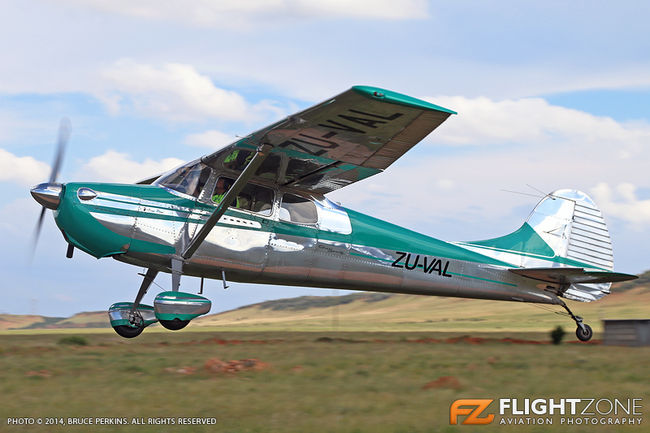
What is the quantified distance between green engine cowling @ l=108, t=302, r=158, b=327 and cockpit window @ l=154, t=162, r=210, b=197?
6.55 ft

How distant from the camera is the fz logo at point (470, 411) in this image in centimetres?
533

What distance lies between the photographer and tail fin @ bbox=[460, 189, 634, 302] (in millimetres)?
12930

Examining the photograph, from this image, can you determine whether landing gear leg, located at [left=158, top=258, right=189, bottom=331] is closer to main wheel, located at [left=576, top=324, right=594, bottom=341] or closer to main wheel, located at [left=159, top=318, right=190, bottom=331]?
main wheel, located at [left=159, top=318, right=190, bottom=331]

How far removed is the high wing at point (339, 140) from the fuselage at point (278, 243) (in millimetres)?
483

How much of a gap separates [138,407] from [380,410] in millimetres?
1977

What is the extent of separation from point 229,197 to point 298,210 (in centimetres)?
147

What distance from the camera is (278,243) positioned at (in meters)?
10.3

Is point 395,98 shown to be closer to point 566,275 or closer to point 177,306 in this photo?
point 177,306

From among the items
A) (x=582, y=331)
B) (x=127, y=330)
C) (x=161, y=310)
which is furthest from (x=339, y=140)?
(x=582, y=331)

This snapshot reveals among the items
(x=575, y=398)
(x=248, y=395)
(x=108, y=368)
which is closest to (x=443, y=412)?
(x=575, y=398)

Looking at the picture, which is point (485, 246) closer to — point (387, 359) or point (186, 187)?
point (387, 359)

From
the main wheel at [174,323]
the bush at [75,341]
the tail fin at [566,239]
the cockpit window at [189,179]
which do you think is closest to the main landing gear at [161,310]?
the main wheel at [174,323]

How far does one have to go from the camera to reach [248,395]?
6.14 m

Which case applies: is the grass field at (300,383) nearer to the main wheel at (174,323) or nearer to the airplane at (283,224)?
the main wheel at (174,323)
